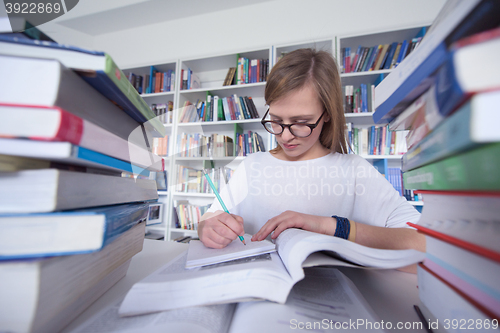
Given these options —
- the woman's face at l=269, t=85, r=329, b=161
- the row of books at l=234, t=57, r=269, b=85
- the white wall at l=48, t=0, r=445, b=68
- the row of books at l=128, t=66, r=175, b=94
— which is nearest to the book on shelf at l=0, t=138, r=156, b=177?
the woman's face at l=269, t=85, r=329, b=161

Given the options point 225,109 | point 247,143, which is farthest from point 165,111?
point 247,143

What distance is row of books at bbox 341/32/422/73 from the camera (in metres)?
1.77

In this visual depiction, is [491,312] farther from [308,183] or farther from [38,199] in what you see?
[308,183]

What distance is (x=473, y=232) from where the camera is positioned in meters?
0.18

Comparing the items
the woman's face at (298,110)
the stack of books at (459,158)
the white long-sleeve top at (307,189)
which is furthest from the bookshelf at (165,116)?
the stack of books at (459,158)

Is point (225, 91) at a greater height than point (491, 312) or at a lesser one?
greater

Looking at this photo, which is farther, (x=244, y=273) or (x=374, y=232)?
(x=374, y=232)

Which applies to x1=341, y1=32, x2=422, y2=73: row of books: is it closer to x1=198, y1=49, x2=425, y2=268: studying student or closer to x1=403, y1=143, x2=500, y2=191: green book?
x1=198, y1=49, x2=425, y2=268: studying student

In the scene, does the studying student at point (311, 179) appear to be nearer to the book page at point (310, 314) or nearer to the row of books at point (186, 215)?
the book page at point (310, 314)

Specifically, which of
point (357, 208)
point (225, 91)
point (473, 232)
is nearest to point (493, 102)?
point (473, 232)

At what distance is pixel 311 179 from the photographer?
3.34ft

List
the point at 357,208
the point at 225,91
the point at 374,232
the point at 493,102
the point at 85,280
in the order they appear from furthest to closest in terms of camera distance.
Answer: the point at 225,91 → the point at 357,208 → the point at 374,232 → the point at 85,280 → the point at 493,102

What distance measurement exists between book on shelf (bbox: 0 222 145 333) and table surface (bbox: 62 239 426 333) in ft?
0.15

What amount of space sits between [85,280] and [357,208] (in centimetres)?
97
